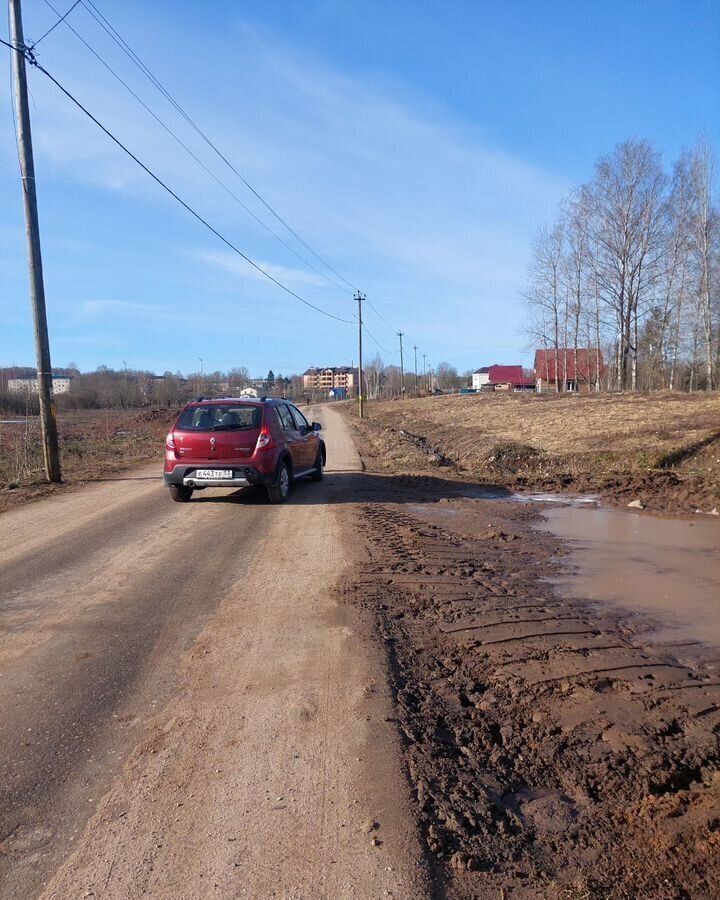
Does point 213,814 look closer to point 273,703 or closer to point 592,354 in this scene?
point 273,703

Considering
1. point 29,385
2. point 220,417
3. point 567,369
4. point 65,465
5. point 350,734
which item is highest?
point 567,369

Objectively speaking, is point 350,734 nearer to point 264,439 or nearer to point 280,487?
point 264,439

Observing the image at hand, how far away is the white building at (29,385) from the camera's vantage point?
1949 inches

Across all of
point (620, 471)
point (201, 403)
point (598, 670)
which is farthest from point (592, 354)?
point (598, 670)

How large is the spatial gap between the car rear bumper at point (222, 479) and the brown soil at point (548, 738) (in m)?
4.14

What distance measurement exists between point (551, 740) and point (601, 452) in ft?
40.8

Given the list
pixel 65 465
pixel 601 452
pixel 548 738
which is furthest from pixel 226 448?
pixel 601 452

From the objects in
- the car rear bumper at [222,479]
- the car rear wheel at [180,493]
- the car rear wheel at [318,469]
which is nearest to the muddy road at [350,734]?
the car rear bumper at [222,479]

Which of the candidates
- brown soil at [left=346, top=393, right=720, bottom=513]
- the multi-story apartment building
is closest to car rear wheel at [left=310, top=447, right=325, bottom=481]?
brown soil at [left=346, top=393, right=720, bottom=513]

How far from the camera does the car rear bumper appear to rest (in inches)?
401

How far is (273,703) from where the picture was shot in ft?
12.6

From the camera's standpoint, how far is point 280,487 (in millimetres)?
10695

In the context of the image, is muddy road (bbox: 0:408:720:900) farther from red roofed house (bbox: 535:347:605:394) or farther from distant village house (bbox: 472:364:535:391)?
distant village house (bbox: 472:364:535:391)

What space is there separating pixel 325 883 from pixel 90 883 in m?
0.86
